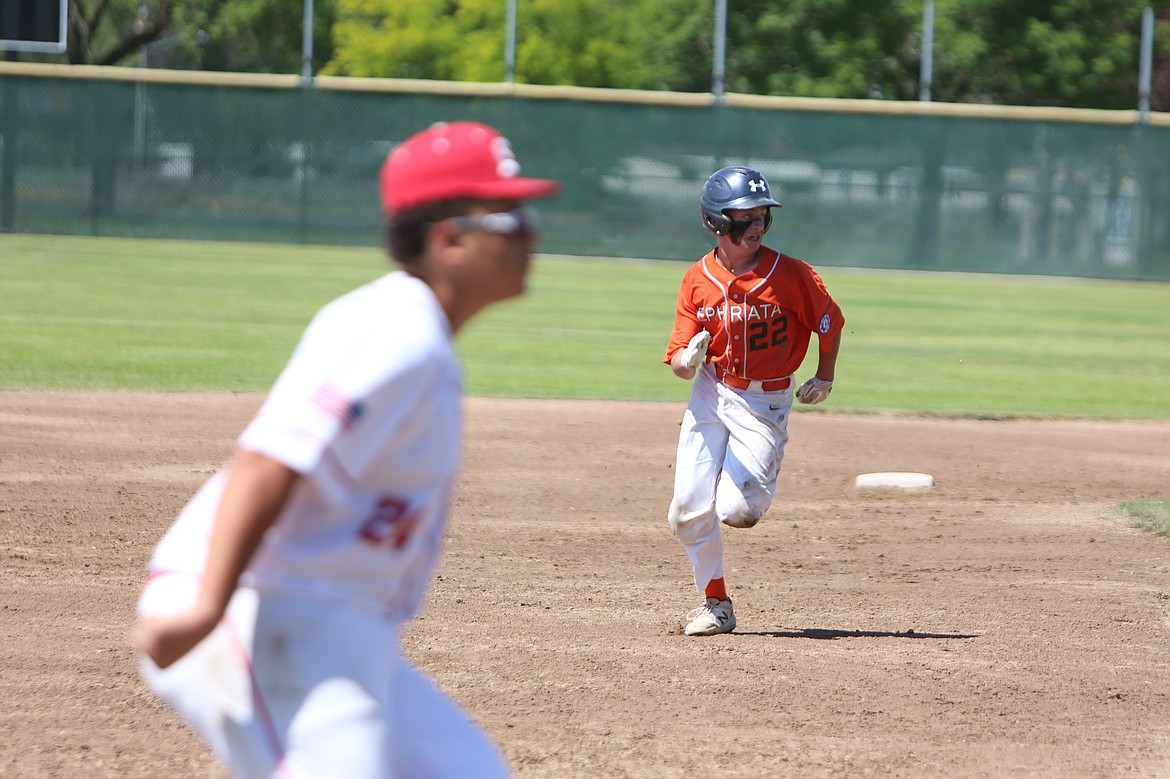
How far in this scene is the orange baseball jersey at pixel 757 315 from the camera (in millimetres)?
5551

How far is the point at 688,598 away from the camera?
604 cm

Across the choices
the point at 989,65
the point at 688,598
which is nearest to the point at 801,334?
the point at 688,598

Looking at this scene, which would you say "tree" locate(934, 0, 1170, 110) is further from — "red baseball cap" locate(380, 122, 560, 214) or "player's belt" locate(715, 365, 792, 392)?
"red baseball cap" locate(380, 122, 560, 214)

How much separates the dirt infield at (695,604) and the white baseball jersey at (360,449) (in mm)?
2013

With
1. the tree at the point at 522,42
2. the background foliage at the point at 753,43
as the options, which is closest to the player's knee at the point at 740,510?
the background foliage at the point at 753,43

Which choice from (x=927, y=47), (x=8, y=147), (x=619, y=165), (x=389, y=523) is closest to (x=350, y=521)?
(x=389, y=523)

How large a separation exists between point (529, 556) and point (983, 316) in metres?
13.5

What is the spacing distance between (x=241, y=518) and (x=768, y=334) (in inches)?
153

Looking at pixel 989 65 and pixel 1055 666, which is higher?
pixel 989 65

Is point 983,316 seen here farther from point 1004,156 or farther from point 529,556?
point 529,556

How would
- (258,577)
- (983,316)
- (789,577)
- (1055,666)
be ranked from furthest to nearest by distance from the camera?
(983,316)
(789,577)
(1055,666)
(258,577)

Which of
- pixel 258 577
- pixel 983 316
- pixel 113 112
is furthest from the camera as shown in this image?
pixel 113 112

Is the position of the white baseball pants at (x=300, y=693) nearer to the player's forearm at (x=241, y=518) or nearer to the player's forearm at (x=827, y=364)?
the player's forearm at (x=241, y=518)

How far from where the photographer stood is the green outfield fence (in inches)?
968
